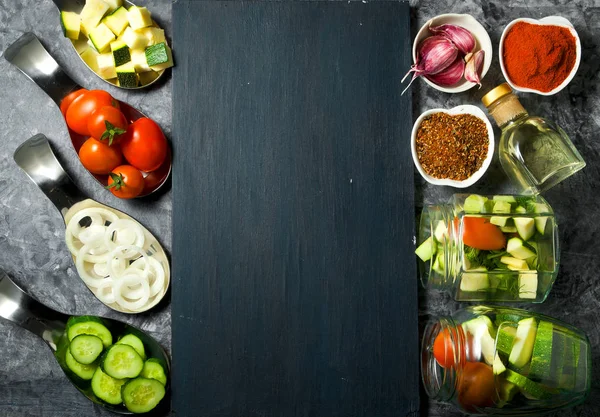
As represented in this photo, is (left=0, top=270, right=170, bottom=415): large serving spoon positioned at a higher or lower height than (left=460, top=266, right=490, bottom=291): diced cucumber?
lower

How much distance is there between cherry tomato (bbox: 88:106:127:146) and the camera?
1447 mm

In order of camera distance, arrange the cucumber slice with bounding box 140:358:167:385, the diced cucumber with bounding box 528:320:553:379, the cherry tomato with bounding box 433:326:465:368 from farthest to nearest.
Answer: the cucumber slice with bounding box 140:358:167:385 < the cherry tomato with bounding box 433:326:465:368 < the diced cucumber with bounding box 528:320:553:379

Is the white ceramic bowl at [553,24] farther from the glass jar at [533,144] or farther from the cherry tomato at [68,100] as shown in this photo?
the cherry tomato at [68,100]

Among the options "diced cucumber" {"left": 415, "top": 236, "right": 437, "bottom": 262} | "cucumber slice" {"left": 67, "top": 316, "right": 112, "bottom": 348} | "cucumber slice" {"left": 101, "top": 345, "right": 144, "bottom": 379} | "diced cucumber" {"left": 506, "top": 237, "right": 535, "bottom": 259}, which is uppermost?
"diced cucumber" {"left": 506, "top": 237, "right": 535, "bottom": 259}

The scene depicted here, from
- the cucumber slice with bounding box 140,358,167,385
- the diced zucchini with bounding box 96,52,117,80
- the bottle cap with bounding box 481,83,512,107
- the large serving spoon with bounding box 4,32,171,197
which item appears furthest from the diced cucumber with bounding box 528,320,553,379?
the diced zucchini with bounding box 96,52,117,80

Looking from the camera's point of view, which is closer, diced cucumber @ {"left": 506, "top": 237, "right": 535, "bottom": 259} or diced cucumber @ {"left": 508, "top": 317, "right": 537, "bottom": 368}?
diced cucumber @ {"left": 508, "top": 317, "right": 537, "bottom": 368}

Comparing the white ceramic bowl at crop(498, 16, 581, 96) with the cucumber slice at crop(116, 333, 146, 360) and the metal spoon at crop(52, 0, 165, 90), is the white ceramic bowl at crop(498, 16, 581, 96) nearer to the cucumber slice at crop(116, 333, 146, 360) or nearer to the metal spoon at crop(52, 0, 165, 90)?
the metal spoon at crop(52, 0, 165, 90)

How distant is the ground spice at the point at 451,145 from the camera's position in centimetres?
153

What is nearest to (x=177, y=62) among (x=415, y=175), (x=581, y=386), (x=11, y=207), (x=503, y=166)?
(x=11, y=207)

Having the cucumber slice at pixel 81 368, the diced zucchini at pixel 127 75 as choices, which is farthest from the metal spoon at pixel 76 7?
the cucumber slice at pixel 81 368

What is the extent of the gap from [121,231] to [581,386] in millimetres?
1063

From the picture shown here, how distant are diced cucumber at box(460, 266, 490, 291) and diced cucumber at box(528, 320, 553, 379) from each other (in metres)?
0.18

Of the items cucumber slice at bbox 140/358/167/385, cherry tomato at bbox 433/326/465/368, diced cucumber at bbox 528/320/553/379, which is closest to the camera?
diced cucumber at bbox 528/320/553/379

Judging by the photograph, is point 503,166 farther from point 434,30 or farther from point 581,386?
point 581,386
